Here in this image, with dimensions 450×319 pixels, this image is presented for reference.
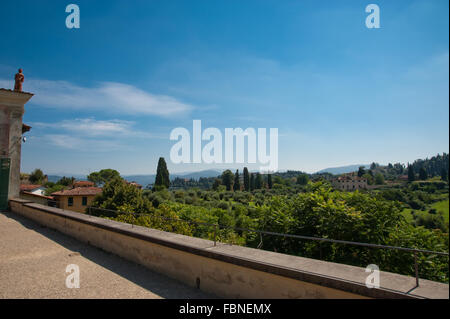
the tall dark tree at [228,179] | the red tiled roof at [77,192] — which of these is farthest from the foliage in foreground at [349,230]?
the tall dark tree at [228,179]

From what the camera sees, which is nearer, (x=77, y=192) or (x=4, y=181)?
(x=4, y=181)

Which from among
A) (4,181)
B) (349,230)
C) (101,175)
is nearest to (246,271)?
(349,230)

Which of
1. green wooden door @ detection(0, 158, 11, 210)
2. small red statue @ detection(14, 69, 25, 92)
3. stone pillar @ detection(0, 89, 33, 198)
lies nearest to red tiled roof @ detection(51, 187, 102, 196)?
green wooden door @ detection(0, 158, 11, 210)

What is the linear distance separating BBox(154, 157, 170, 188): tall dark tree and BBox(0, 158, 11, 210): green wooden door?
55293 millimetres

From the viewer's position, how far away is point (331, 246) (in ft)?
13.2

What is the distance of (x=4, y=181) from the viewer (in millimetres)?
12219

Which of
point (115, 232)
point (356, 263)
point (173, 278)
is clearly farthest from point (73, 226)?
point (356, 263)

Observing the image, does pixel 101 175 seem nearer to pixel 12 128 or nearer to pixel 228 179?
pixel 228 179

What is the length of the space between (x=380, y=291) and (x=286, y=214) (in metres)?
2.84

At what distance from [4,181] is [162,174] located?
5709cm

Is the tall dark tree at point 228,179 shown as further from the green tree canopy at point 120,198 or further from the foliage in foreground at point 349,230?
the foliage in foreground at point 349,230

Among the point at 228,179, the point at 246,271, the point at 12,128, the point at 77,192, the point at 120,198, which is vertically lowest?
the point at 77,192

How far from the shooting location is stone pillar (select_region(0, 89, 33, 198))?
12.1m
